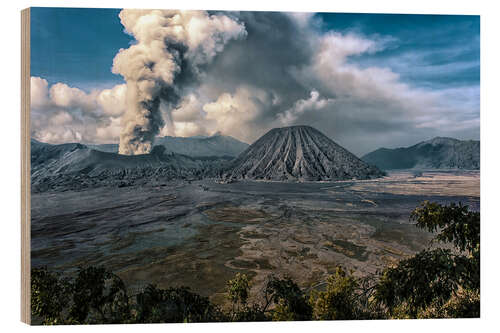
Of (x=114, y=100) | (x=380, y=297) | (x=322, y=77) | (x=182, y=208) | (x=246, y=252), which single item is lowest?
(x=380, y=297)

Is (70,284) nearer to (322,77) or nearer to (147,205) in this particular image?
(147,205)

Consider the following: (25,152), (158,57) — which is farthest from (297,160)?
(25,152)

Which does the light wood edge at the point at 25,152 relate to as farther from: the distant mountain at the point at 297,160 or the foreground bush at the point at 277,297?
the distant mountain at the point at 297,160

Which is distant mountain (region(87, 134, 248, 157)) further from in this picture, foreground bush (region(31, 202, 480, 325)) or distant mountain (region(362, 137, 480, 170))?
distant mountain (region(362, 137, 480, 170))

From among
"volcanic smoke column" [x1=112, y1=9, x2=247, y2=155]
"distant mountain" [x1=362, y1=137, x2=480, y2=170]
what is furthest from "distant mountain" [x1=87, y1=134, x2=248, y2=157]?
"distant mountain" [x1=362, y1=137, x2=480, y2=170]

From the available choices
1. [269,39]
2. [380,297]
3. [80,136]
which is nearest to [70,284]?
[80,136]

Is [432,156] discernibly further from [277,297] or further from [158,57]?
[158,57]

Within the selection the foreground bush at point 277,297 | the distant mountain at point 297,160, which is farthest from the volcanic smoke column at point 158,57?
the foreground bush at point 277,297
